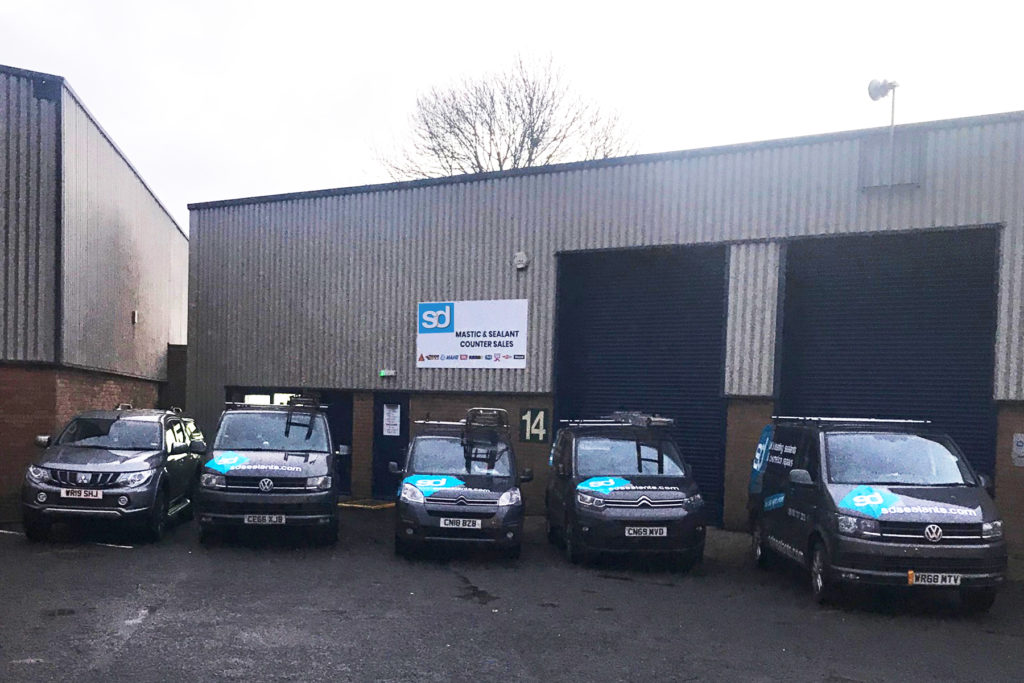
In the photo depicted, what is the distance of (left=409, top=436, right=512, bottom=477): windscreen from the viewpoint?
1218cm

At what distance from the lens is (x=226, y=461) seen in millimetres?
12078

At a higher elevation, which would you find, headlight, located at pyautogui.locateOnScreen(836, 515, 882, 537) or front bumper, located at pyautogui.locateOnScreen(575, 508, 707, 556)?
headlight, located at pyautogui.locateOnScreen(836, 515, 882, 537)

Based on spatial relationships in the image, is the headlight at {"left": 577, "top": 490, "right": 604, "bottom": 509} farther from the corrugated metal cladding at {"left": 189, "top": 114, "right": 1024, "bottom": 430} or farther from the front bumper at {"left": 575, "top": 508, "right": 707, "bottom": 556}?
the corrugated metal cladding at {"left": 189, "top": 114, "right": 1024, "bottom": 430}

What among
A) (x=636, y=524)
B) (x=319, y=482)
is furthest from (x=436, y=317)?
(x=636, y=524)

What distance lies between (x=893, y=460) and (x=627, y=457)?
135 inches

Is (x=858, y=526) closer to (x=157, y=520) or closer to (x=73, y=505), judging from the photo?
(x=157, y=520)

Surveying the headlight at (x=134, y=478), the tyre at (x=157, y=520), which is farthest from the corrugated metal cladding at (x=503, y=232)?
the headlight at (x=134, y=478)

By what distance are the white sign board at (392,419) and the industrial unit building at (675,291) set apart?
0.05 meters

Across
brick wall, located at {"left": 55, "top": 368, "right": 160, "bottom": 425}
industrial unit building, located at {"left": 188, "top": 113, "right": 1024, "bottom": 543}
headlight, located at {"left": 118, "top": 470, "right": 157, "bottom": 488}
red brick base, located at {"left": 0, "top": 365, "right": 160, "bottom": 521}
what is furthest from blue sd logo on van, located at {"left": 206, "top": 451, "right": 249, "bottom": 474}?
industrial unit building, located at {"left": 188, "top": 113, "right": 1024, "bottom": 543}

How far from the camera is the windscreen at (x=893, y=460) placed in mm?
A: 9812

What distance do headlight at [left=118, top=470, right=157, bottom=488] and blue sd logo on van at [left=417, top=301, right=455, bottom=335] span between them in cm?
703

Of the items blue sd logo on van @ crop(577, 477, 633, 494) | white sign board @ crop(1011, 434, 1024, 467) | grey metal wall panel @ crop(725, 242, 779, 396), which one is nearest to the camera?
blue sd logo on van @ crop(577, 477, 633, 494)

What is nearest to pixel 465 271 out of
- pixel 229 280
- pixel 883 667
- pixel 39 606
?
pixel 229 280

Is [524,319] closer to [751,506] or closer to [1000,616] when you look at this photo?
[751,506]
